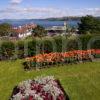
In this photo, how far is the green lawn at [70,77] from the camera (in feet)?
44.8

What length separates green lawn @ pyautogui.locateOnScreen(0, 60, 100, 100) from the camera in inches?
538

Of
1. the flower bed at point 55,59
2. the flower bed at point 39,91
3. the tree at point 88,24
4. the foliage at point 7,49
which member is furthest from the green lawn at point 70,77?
the tree at point 88,24

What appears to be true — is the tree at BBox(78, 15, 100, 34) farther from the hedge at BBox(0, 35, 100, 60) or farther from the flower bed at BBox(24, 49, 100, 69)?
the flower bed at BBox(24, 49, 100, 69)

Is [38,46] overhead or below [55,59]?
overhead

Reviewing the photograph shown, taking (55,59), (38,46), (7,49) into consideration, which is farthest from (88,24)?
(55,59)

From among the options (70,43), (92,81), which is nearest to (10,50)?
(70,43)

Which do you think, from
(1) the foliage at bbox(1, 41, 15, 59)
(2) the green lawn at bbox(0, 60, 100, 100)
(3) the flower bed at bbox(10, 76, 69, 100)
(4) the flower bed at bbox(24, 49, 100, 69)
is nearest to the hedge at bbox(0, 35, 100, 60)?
(1) the foliage at bbox(1, 41, 15, 59)

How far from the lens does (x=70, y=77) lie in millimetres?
16438

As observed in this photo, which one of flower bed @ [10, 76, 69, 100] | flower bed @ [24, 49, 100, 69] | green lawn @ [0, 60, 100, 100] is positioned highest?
flower bed @ [10, 76, 69, 100]

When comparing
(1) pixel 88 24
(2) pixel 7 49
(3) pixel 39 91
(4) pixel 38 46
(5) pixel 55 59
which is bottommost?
(1) pixel 88 24

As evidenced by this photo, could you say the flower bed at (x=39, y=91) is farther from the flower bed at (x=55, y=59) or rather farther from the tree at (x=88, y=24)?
the tree at (x=88, y=24)

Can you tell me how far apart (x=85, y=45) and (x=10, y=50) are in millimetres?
5896

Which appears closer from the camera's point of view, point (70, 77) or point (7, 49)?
point (70, 77)

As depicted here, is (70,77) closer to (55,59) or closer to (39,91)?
(55,59)
